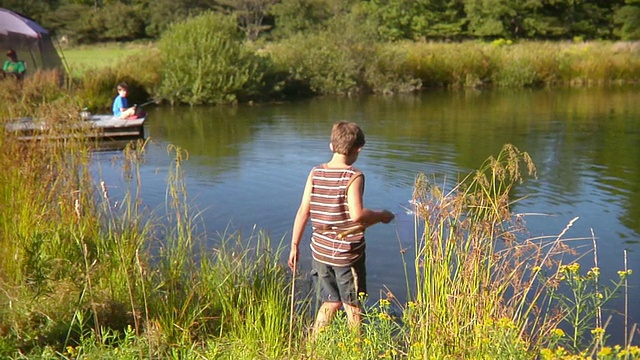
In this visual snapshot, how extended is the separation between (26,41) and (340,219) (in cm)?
2121

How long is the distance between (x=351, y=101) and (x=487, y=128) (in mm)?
8072

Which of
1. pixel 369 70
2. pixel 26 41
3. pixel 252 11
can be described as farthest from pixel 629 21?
pixel 26 41

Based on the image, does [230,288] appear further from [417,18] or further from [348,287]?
[417,18]

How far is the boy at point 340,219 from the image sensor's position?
4434mm

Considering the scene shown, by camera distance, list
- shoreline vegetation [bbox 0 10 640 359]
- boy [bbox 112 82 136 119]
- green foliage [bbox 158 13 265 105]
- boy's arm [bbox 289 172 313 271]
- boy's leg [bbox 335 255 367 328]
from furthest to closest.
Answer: green foliage [bbox 158 13 265 105]
boy [bbox 112 82 136 119]
boy's arm [bbox 289 172 313 271]
boy's leg [bbox 335 255 367 328]
shoreline vegetation [bbox 0 10 640 359]

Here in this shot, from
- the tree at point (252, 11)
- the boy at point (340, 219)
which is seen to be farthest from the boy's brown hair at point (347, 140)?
the tree at point (252, 11)

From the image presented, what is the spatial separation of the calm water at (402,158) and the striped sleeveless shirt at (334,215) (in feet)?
6.53

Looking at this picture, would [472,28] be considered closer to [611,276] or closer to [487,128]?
[487,128]

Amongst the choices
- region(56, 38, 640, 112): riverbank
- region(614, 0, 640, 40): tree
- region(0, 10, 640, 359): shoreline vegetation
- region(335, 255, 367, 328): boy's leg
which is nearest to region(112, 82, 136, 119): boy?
region(0, 10, 640, 359): shoreline vegetation

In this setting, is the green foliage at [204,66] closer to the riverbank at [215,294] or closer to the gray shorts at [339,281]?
the riverbank at [215,294]

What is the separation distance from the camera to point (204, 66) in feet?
75.9

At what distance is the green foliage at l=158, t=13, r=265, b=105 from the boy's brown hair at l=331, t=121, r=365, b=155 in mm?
19019

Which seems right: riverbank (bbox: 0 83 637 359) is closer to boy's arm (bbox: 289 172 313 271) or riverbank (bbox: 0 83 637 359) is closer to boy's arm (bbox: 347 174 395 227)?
boy's arm (bbox: 289 172 313 271)

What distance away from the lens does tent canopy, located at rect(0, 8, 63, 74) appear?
23.2 metres
